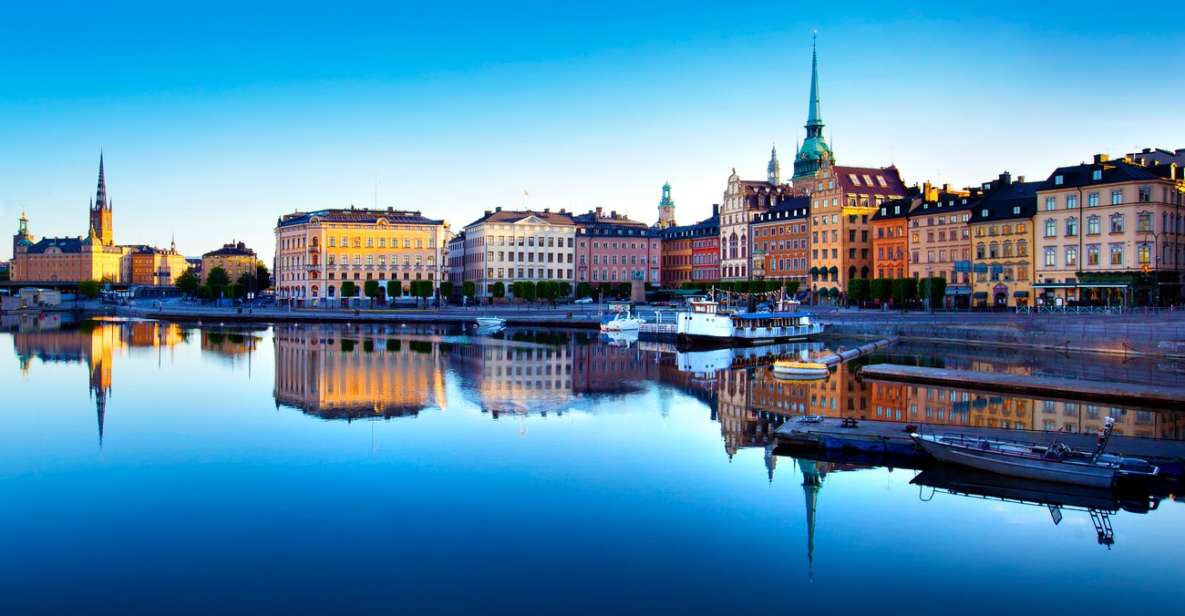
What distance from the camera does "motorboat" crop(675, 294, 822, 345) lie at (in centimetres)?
6844

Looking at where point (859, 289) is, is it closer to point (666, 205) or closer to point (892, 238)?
point (892, 238)

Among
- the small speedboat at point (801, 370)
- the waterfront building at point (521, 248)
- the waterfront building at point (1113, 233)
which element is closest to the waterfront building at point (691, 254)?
the waterfront building at point (521, 248)

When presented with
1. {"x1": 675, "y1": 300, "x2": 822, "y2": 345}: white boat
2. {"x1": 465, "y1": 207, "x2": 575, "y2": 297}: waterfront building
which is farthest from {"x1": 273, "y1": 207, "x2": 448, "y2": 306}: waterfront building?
{"x1": 675, "y1": 300, "x2": 822, "y2": 345}: white boat

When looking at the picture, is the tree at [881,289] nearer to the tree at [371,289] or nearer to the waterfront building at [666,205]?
the tree at [371,289]

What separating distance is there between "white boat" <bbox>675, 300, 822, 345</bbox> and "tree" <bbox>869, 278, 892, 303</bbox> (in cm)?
1418

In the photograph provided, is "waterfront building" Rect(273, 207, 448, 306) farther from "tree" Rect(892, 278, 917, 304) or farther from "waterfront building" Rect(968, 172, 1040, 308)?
"waterfront building" Rect(968, 172, 1040, 308)

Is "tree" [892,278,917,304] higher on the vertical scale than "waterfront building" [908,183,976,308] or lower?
lower

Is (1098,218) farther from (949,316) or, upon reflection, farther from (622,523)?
(622,523)

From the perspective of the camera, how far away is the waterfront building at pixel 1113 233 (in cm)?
6419

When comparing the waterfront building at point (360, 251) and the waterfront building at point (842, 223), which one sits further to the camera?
the waterfront building at point (360, 251)

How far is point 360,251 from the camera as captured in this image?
123m

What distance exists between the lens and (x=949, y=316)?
66.1m

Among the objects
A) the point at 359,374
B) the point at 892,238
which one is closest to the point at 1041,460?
the point at 359,374

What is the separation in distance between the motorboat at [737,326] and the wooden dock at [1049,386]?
24.0m
